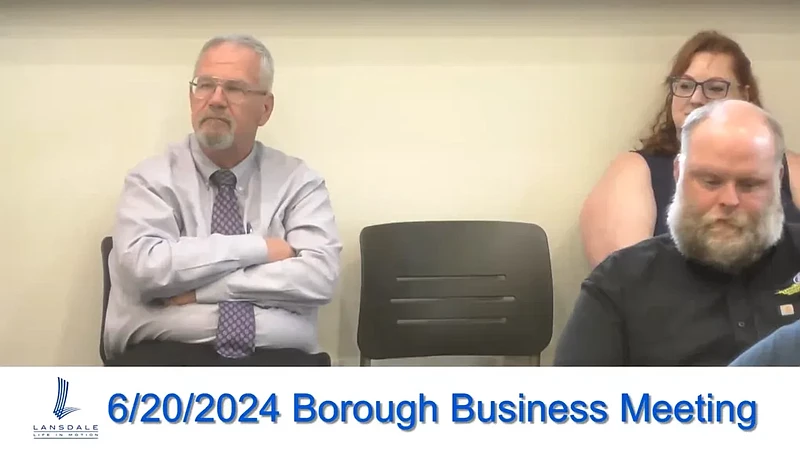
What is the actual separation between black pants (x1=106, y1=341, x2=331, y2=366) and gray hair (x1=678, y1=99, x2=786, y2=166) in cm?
86

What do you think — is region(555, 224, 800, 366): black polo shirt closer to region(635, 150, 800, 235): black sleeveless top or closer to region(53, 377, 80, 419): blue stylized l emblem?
region(635, 150, 800, 235): black sleeveless top

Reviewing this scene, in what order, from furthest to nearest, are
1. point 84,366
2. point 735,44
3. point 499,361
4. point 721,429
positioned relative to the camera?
point 735,44 < point 499,361 < point 84,366 < point 721,429

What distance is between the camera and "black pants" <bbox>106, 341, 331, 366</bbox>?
1.48m

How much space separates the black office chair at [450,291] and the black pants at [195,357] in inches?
6.3

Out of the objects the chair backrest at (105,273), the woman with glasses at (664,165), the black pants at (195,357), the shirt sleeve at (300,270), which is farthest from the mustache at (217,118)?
the woman with glasses at (664,165)

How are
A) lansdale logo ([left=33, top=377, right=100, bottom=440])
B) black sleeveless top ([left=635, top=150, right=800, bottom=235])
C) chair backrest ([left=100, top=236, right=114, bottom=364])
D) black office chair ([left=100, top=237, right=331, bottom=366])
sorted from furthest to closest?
chair backrest ([left=100, top=236, right=114, bottom=364]) → black office chair ([left=100, top=237, right=331, bottom=366]) → black sleeveless top ([left=635, top=150, right=800, bottom=235]) → lansdale logo ([left=33, top=377, right=100, bottom=440])

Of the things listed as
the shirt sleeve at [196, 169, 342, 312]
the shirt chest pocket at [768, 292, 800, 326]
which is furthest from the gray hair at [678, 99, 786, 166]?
the shirt sleeve at [196, 169, 342, 312]

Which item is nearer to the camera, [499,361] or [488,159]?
[499,361]

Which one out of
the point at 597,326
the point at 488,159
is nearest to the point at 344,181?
the point at 488,159

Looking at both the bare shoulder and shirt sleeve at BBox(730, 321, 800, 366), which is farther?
the bare shoulder

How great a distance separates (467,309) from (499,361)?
0.46 ft

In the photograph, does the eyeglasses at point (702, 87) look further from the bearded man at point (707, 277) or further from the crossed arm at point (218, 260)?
the crossed arm at point (218, 260)

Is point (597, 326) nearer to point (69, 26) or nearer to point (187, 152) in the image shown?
point (187, 152)

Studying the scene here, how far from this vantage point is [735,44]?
5.70 feet
